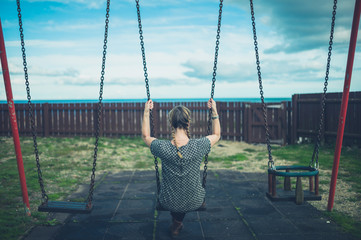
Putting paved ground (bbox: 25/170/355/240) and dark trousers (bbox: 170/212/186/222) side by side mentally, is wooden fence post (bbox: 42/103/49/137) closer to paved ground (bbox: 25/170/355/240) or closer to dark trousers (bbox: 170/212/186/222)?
paved ground (bbox: 25/170/355/240)

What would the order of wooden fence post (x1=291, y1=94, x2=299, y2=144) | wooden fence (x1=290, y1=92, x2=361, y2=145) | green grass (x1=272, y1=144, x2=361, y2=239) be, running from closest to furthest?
1. green grass (x1=272, y1=144, x2=361, y2=239)
2. wooden fence (x1=290, y1=92, x2=361, y2=145)
3. wooden fence post (x1=291, y1=94, x2=299, y2=144)

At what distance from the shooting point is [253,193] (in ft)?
15.5

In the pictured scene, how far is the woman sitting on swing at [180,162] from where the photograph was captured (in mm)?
2840

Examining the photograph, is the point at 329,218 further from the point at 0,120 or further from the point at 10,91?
the point at 0,120

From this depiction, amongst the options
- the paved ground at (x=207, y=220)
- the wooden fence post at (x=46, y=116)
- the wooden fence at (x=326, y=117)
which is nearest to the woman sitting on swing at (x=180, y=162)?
the paved ground at (x=207, y=220)

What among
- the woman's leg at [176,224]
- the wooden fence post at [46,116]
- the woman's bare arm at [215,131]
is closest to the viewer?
the woman's bare arm at [215,131]

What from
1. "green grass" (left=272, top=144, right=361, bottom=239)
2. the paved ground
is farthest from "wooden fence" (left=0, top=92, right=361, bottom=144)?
the paved ground

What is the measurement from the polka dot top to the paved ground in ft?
1.70

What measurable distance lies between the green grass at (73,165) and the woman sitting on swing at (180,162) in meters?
1.72

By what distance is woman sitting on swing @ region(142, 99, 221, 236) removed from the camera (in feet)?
9.32

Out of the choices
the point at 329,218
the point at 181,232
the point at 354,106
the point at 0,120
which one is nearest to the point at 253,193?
the point at 329,218

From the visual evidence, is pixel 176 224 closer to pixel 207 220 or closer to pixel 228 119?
pixel 207 220

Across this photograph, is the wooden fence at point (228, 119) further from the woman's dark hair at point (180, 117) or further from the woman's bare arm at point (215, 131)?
the woman's dark hair at point (180, 117)

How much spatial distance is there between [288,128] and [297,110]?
2.22 feet
